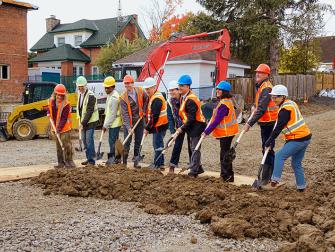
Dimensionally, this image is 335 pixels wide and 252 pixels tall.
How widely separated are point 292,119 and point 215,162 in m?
4.40

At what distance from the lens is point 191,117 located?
809 centimetres

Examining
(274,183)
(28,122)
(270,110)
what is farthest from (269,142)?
(28,122)

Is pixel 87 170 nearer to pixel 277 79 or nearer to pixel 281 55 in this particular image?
pixel 277 79

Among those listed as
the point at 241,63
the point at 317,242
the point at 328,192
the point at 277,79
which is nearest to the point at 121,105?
the point at 328,192

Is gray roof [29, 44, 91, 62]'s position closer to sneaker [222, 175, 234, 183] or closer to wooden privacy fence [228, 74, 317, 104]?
wooden privacy fence [228, 74, 317, 104]

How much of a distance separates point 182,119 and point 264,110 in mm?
1691

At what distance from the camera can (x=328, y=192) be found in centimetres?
708

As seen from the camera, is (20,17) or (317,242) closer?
(317,242)

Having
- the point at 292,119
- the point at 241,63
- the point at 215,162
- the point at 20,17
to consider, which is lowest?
the point at 215,162

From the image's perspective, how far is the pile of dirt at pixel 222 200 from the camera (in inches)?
205

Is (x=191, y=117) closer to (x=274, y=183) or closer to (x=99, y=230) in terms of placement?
(x=274, y=183)

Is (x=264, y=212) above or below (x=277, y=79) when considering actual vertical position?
below

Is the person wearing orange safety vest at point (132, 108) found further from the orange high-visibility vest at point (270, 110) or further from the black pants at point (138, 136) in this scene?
the orange high-visibility vest at point (270, 110)

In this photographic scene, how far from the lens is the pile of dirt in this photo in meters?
5.22
